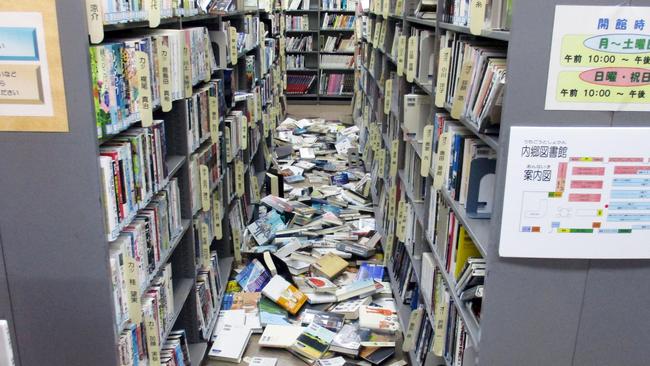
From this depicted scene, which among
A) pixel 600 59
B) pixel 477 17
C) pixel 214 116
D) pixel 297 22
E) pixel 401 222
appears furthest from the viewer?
pixel 297 22

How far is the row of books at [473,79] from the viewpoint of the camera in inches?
63.7

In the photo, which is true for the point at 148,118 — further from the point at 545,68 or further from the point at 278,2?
the point at 278,2

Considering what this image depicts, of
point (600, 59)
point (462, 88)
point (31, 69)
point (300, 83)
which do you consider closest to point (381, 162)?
point (462, 88)

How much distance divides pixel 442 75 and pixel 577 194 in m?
0.88

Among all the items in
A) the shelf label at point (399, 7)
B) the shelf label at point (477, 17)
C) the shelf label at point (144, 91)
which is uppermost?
the shelf label at point (399, 7)

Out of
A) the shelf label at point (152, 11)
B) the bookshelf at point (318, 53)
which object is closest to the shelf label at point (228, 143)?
the shelf label at point (152, 11)

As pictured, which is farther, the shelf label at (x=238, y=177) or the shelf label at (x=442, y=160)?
the shelf label at (x=238, y=177)

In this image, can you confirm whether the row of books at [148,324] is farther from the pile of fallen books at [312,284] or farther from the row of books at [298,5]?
the row of books at [298,5]

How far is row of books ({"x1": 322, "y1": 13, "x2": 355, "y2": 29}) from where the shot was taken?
9164 mm

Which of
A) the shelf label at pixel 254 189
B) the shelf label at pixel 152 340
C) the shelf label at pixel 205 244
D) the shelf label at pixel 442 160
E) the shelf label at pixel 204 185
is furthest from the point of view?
the shelf label at pixel 254 189

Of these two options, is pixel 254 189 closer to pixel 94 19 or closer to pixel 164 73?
pixel 164 73

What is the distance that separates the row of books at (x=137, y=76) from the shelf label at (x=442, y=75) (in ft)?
3.42

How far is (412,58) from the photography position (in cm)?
290

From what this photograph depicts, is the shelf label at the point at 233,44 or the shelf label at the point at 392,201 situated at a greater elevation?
the shelf label at the point at 233,44
